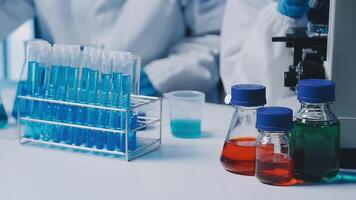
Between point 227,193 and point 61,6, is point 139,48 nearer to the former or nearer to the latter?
point 61,6

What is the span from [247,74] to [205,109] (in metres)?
0.32

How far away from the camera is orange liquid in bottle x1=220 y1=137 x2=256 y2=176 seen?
1.32 m

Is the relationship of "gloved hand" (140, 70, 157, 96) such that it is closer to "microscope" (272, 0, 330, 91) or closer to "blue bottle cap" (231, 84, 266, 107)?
"microscope" (272, 0, 330, 91)

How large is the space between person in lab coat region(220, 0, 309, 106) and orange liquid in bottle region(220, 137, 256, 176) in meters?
0.33

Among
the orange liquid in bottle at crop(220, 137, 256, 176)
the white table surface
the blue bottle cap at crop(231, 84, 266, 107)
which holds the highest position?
the blue bottle cap at crop(231, 84, 266, 107)

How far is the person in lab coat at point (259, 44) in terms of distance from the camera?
1878 mm

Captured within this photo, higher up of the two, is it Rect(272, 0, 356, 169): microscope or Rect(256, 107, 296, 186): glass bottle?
Rect(272, 0, 356, 169): microscope

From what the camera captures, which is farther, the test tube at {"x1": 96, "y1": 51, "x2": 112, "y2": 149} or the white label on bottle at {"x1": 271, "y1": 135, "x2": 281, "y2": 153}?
the test tube at {"x1": 96, "y1": 51, "x2": 112, "y2": 149}

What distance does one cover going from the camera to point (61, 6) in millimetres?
2627

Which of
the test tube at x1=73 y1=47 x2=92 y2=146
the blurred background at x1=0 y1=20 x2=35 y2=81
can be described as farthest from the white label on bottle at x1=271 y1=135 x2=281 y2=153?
the blurred background at x1=0 y1=20 x2=35 y2=81

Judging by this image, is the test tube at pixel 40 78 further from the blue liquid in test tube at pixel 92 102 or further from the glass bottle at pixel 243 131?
the glass bottle at pixel 243 131

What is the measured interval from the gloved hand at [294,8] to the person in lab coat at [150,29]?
61 centimetres

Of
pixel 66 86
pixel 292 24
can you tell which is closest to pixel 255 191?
pixel 66 86

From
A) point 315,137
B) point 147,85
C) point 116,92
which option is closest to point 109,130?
point 116,92
